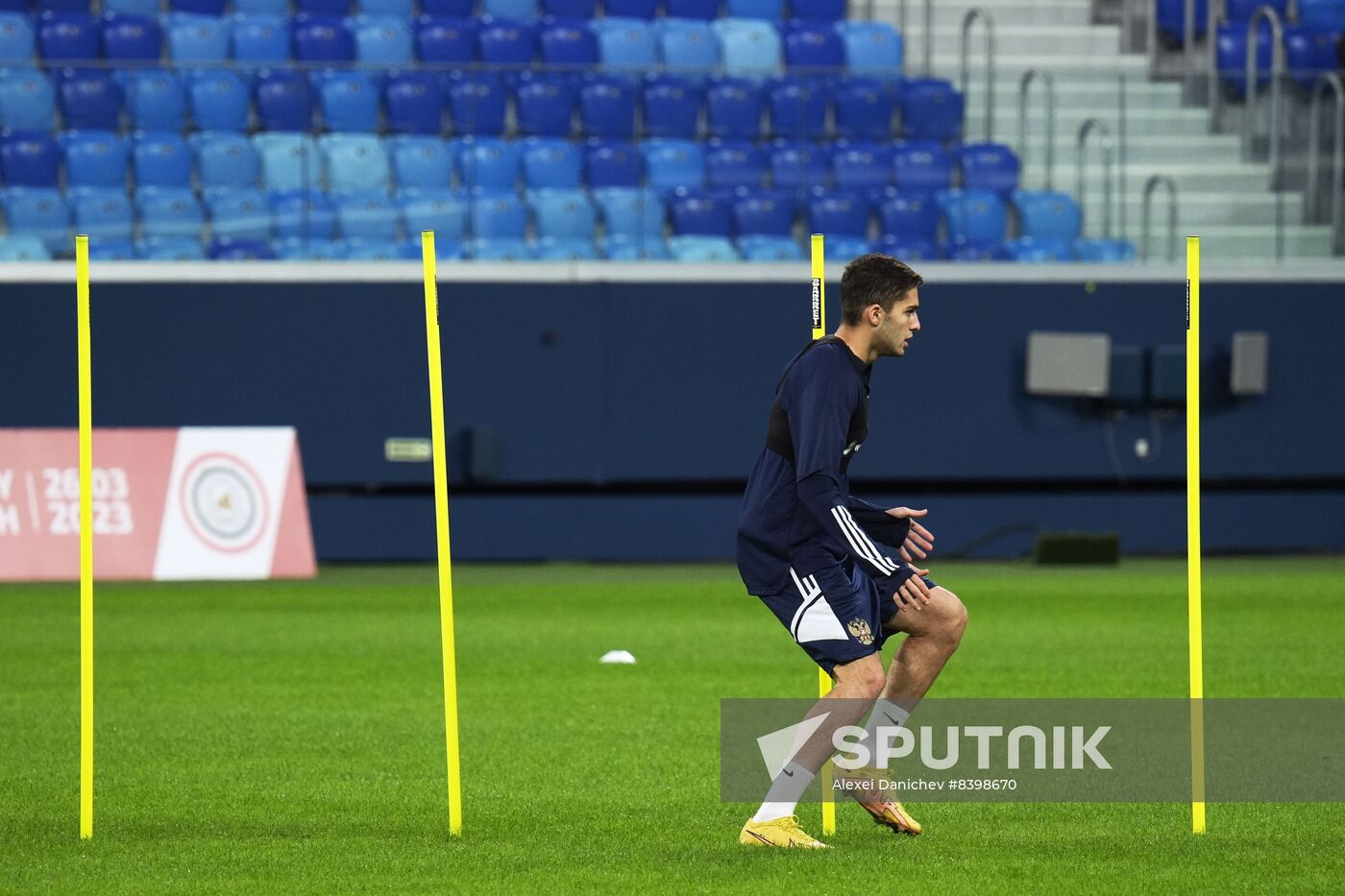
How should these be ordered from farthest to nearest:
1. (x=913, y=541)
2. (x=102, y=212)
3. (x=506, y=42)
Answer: (x=506, y=42)
(x=102, y=212)
(x=913, y=541)

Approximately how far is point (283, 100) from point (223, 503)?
495 cm

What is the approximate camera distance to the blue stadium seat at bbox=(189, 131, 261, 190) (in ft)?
67.2

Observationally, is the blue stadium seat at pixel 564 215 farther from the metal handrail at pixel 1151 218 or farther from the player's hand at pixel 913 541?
the player's hand at pixel 913 541

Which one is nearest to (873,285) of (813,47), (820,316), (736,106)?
(820,316)

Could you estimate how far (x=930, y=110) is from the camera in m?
22.3

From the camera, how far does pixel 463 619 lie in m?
15.5

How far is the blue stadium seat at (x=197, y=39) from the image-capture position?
73.4 ft

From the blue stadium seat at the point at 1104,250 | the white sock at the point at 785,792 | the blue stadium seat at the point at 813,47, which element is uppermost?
the blue stadium seat at the point at 813,47

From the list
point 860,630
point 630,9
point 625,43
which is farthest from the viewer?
point 630,9

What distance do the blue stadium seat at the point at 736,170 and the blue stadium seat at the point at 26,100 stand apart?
23.0 ft

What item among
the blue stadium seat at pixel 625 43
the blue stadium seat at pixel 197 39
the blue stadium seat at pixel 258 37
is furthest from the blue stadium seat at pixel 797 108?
the blue stadium seat at pixel 197 39

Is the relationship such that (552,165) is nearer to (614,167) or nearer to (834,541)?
(614,167)

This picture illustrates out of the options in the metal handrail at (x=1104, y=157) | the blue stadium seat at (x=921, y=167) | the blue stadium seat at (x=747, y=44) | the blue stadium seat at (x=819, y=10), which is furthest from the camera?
the blue stadium seat at (x=819, y=10)

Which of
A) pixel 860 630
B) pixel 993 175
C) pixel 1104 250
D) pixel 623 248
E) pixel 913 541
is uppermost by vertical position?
pixel 993 175
